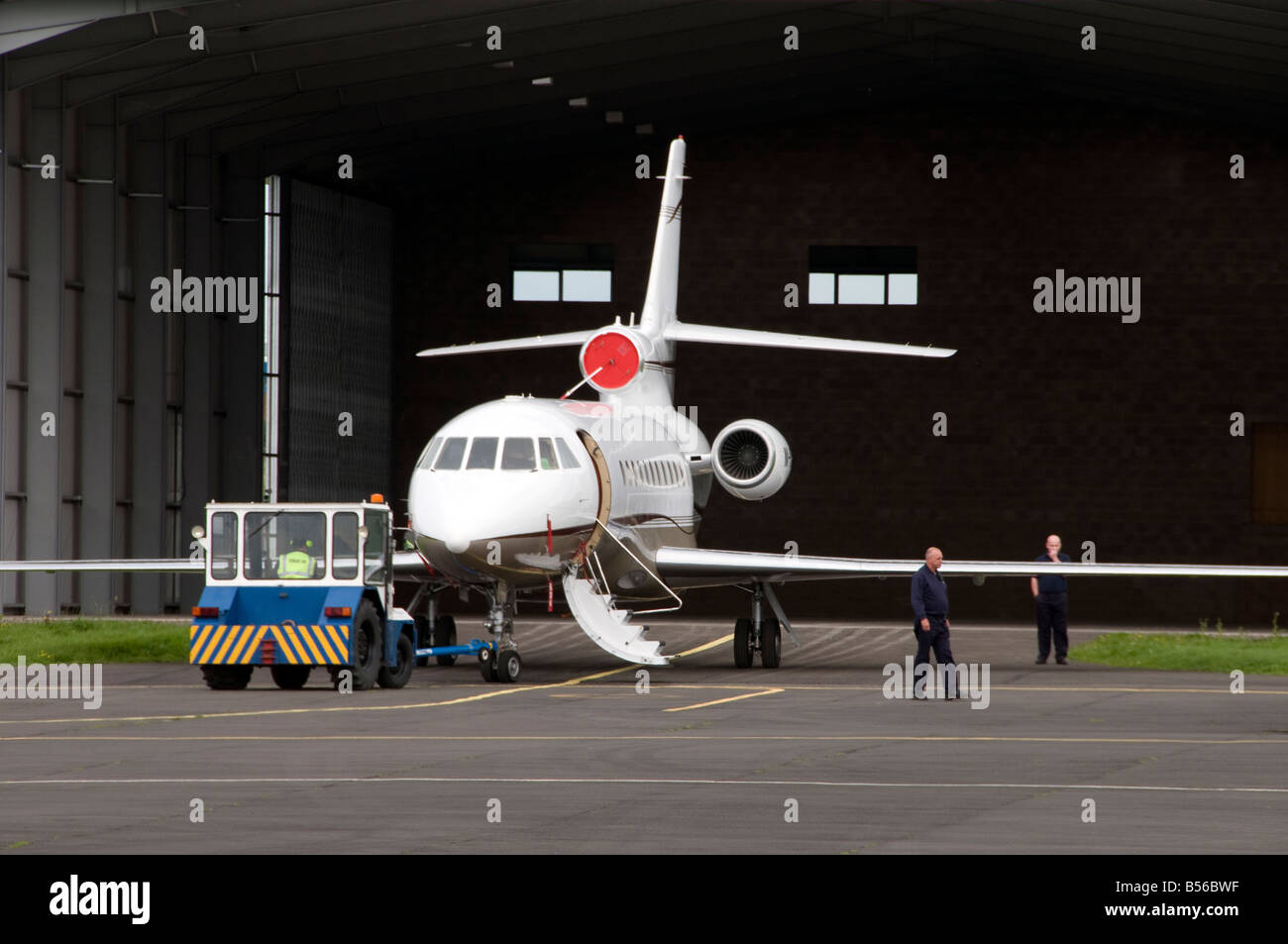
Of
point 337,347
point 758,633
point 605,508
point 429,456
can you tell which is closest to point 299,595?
point 429,456

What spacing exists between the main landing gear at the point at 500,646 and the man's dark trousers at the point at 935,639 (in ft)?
15.8

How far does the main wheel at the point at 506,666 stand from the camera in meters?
24.5

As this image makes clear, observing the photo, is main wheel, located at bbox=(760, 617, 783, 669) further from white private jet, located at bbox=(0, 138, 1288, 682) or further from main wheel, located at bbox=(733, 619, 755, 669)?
main wheel, located at bbox=(733, 619, 755, 669)

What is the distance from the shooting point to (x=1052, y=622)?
30.3 meters

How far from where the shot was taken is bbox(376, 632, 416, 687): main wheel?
77.7 feet

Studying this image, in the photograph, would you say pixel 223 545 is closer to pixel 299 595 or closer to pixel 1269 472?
pixel 299 595

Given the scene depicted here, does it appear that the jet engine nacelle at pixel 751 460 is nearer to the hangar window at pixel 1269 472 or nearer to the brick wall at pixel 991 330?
the brick wall at pixel 991 330

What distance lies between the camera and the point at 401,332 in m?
48.4

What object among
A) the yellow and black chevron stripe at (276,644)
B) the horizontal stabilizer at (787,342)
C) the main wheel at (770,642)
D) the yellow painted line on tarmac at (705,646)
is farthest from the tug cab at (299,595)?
the yellow painted line on tarmac at (705,646)

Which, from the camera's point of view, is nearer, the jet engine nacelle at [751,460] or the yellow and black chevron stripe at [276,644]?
the yellow and black chevron stripe at [276,644]

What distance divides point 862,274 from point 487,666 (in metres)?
24.4

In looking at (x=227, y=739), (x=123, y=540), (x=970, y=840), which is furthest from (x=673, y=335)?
(x=970, y=840)
